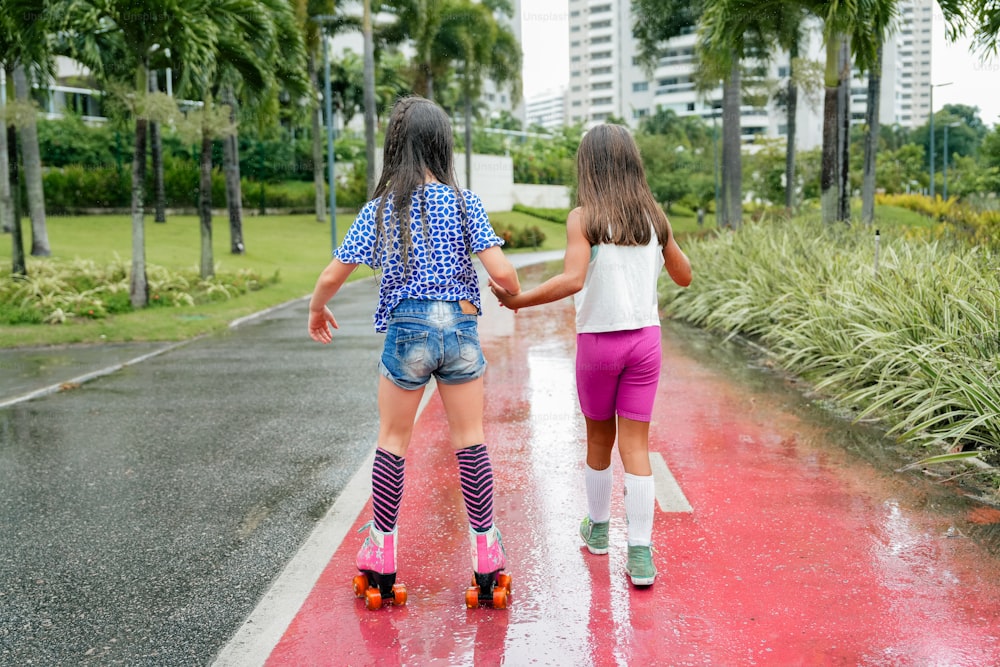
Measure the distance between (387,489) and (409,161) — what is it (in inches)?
51.8

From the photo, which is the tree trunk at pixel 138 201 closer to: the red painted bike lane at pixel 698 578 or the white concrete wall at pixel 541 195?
the red painted bike lane at pixel 698 578

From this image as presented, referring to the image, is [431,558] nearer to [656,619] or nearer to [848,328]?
[656,619]

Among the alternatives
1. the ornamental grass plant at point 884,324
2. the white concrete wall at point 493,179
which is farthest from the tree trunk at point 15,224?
the white concrete wall at point 493,179

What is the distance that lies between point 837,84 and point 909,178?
225 feet

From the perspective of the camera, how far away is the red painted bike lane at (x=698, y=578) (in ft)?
11.2

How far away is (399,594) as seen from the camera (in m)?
3.83

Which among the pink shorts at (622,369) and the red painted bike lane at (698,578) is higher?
the pink shorts at (622,369)

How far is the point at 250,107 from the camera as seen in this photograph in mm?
20391

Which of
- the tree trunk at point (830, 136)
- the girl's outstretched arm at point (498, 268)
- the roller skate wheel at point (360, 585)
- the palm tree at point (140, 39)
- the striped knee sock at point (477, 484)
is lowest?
the roller skate wheel at point (360, 585)

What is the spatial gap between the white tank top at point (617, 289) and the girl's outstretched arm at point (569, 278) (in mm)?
71

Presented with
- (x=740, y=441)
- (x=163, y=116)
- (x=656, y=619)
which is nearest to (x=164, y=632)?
(x=656, y=619)

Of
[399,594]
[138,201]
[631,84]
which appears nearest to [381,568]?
[399,594]

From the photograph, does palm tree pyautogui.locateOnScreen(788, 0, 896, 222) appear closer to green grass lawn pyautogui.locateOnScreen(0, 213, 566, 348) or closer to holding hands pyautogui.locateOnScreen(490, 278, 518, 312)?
green grass lawn pyautogui.locateOnScreen(0, 213, 566, 348)

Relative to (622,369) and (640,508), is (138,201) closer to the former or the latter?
(622,369)
